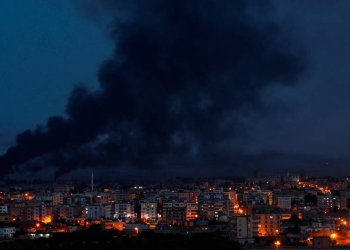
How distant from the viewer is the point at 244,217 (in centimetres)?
1775

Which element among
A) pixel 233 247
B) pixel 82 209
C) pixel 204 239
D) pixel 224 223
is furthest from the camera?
pixel 82 209

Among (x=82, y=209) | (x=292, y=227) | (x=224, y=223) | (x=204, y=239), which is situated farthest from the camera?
(x=82, y=209)

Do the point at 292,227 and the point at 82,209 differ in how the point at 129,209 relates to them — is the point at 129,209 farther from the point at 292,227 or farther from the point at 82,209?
the point at 292,227

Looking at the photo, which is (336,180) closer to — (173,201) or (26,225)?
(173,201)

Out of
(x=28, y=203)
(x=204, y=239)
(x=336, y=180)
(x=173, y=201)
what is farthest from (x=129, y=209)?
(x=336, y=180)

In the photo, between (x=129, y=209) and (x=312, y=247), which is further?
(x=129, y=209)

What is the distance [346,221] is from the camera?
21125 millimetres

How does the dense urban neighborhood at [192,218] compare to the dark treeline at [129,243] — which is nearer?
the dark treeline at [129,243]

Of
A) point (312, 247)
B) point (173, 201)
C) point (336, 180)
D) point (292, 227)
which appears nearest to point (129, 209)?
point (173, 201)

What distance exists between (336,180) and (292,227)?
109ft

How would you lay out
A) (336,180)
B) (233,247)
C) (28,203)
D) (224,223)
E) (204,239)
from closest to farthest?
(233,247) < (204,239) < (224,223) < (28,203) < (336,180)

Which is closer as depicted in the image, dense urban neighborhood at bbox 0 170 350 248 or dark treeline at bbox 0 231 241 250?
dark treeline at bbox 0 231 241 250

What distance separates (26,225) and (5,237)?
3.37 meters

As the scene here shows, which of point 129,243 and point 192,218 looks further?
point 192,218
